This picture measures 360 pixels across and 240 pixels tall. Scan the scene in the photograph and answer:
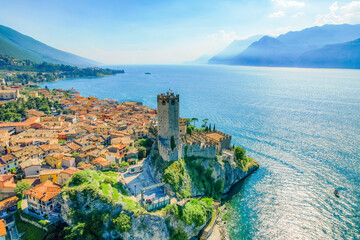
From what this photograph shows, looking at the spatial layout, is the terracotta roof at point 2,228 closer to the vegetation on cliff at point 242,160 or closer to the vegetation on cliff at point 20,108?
the vegetation on cliff at point 242,160

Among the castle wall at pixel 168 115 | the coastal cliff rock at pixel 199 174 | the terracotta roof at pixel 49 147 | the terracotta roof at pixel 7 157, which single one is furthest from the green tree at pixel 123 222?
the terracotta roof at pixel 7 157

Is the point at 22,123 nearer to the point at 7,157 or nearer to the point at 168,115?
the point at 7,157

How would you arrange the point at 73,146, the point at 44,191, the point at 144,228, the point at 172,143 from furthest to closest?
the point at 73,146, the point at 172,143, the point at 44,191, the point at 144,228

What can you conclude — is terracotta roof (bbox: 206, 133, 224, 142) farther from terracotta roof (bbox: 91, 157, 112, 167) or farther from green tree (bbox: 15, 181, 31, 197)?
green tree (bbox: 15, 181, 31, 197)

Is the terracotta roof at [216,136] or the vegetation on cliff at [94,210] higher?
the terracotta roof at [216,136]

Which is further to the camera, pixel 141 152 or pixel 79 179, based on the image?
pixel 141 152

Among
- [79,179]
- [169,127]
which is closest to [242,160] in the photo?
[169,127]

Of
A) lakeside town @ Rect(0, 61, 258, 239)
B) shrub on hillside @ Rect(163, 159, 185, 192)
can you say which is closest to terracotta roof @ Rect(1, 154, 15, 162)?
lakeside town @ Rect(0, 61, 258, 239)
